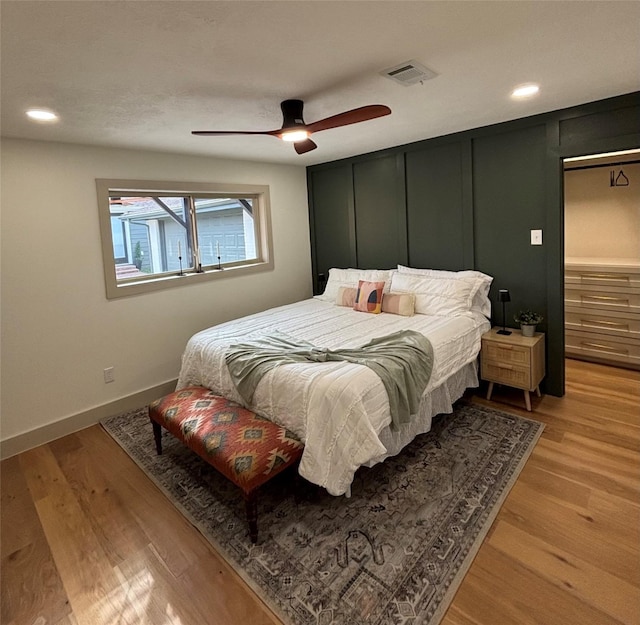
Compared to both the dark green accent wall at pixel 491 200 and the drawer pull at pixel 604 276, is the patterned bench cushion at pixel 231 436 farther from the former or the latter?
the drawer pull at pixel 604 276

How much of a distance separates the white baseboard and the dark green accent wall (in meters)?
2.66

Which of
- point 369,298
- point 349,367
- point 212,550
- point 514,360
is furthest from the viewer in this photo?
point 369,298

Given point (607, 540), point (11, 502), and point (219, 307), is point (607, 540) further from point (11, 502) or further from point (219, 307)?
point (219, 307)

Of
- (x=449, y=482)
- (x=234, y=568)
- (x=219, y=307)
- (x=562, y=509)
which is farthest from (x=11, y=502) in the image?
(x=562, y=509)

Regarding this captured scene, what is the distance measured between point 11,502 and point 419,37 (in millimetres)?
3379

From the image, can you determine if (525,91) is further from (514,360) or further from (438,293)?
(514,360)

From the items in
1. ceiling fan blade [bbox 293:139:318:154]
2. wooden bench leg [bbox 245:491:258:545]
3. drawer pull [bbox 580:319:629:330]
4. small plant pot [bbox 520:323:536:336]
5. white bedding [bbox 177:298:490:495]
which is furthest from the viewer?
drawer pull [bbox 580:319:629:330]

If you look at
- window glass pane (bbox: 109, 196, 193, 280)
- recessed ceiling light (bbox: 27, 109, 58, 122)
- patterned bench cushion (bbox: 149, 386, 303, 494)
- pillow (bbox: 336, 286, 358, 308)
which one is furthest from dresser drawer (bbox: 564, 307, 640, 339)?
recessed ceiling light (bbox: 27, 109, 58, 122)

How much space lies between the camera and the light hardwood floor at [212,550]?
1.65 m

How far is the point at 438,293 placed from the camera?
360 cm

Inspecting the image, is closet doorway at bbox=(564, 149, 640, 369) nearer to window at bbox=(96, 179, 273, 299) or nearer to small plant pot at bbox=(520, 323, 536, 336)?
small plant pot at bbox=(520, 323, 536, 336)

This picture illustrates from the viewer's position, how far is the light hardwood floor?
165 centimetres

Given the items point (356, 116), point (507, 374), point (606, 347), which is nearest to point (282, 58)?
point (356, 116)

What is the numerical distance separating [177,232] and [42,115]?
173cm
